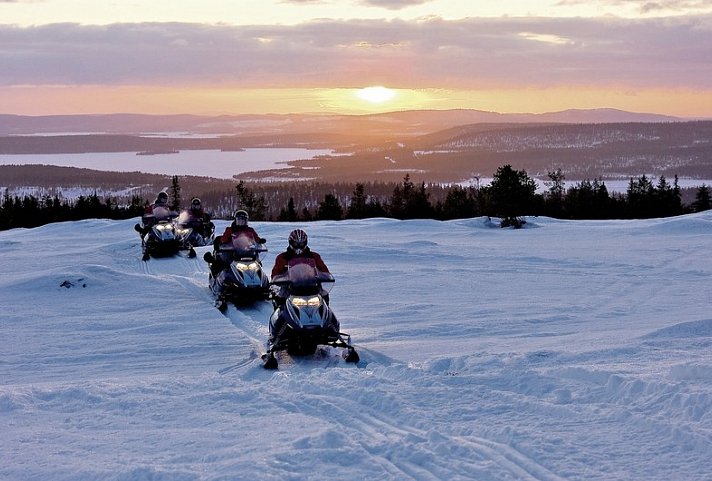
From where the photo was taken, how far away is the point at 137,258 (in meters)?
19.6

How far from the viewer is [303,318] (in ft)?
28.3

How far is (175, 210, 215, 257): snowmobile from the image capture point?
19766mm

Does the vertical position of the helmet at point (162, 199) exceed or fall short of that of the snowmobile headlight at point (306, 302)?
it exceeds it

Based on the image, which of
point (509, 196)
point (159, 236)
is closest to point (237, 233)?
point (159, 236)

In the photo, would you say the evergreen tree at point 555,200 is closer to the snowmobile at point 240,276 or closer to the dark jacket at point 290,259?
the snowmobile at point 240,276

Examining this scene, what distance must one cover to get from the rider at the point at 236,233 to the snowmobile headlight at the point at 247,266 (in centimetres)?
48

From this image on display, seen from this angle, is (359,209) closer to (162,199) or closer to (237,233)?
(162,199)

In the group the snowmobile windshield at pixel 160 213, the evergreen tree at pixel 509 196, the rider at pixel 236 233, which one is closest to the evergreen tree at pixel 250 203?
the evergreen tree at pixel 509 196

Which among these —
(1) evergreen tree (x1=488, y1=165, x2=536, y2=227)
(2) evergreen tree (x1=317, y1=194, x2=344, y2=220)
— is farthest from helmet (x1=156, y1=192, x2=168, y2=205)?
(2) evergreen tree (x1=317, y1=194, x2=344, y2=220)

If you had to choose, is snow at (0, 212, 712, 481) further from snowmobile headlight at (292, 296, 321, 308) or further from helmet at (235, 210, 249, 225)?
helmet at (235, 210, 249, 225)

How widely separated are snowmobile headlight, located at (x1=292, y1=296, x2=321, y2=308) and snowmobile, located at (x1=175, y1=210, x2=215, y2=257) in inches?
439

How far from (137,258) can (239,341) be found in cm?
1041

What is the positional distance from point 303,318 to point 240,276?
4.04 m

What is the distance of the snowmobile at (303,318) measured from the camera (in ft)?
28.3
